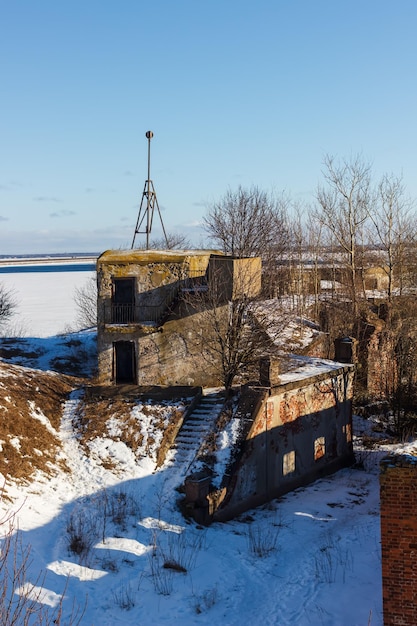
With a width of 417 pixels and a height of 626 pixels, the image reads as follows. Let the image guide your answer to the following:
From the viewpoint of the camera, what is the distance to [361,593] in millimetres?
14242

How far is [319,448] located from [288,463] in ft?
A: 6.83

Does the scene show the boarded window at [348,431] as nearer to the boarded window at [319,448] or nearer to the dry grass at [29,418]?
the boarded window at [319,448]

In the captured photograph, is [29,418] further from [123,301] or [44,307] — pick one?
[44,307]

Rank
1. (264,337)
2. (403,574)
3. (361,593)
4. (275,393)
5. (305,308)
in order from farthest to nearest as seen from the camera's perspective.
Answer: (305,308) → (264,337) → (275,393) → (361,593) → (403,574)

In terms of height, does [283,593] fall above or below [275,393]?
below

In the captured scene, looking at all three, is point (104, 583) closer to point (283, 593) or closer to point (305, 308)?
point (283, 593)

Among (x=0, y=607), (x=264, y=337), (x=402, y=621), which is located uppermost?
(x=264, y=337)

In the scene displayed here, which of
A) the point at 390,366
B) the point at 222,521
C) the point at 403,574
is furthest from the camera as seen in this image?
the point at 390,366

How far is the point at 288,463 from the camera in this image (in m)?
22.0

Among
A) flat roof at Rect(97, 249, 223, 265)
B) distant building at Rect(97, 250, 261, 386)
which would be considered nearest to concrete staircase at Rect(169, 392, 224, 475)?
distant building at Rect(97, 250, 261, 386)

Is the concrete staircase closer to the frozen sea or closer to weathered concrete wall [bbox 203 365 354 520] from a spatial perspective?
weathered concrete wall [bbox 203 365 354 520]

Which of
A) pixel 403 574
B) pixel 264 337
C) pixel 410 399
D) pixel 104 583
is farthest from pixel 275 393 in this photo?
pixel 410 399

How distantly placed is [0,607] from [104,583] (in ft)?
21.7

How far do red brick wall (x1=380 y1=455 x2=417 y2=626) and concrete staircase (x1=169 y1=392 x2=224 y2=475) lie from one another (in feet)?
30.9
